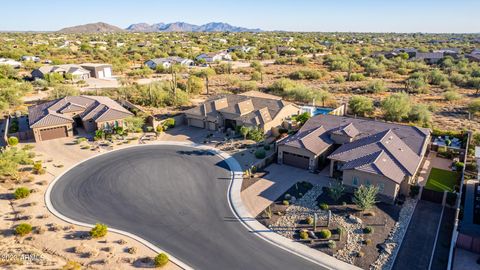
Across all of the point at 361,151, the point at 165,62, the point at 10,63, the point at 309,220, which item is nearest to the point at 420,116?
the point at 361,151

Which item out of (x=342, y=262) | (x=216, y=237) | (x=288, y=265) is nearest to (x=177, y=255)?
(x=216, y=237)

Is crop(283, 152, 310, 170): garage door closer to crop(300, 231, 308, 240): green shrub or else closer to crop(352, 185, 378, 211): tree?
crop(352, 185, 378, 211): tree

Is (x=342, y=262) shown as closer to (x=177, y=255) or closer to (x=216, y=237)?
(x=216, y=237)

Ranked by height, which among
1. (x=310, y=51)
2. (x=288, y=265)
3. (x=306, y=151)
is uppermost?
(x=310, y=51)

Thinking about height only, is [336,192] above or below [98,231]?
above

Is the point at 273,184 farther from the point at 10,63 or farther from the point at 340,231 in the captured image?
the point at 10,63

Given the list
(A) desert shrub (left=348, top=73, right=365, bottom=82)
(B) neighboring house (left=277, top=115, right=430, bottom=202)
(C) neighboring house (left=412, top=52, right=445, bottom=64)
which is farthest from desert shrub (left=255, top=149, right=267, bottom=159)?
(C) neighboring house (left=412, top=52, right=445, bottom=64)

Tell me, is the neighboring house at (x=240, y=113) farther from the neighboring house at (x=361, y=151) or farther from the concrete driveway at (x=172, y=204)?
the concrete driveway at (x=172, y=204)
